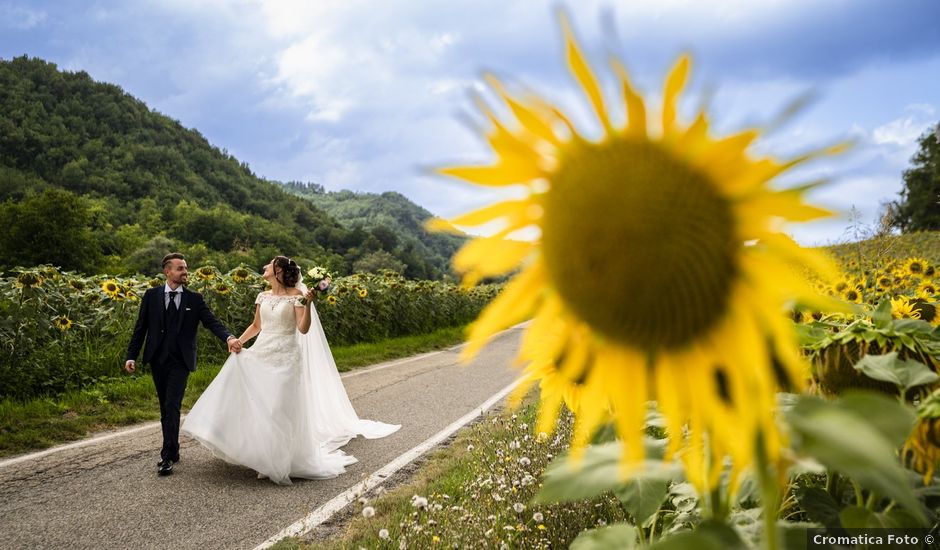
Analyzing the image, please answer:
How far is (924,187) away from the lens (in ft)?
114

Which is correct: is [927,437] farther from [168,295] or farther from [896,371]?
[168,295]

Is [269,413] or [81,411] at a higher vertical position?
[269,413]

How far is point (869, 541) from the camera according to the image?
85 cm

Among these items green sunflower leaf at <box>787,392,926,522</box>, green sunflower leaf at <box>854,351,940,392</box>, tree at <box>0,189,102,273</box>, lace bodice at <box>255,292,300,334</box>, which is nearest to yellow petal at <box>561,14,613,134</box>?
green sunflower leaf at <box>787,392,926,522</box>

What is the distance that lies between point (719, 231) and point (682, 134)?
0.11m

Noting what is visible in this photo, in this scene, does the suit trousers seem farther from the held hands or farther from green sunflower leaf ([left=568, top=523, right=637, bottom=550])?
green sunflower leaf ([left=568, top=523, right=637, bottom=550])

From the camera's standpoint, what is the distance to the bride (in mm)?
5078

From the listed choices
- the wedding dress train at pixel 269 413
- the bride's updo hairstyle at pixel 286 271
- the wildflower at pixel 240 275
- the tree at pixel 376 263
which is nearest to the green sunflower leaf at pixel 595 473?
the wedding dress train at pixel 269 413

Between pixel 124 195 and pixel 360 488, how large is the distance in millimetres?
54548

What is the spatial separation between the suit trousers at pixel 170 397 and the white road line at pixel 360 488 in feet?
5.53

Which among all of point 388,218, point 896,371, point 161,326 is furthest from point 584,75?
point 388,218

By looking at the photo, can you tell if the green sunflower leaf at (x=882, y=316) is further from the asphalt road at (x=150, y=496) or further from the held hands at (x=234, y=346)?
the held hands at (x=234, y=346)

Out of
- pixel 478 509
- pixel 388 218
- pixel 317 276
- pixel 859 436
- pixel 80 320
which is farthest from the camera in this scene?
pixel 388 218

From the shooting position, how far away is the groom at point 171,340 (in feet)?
17.4
